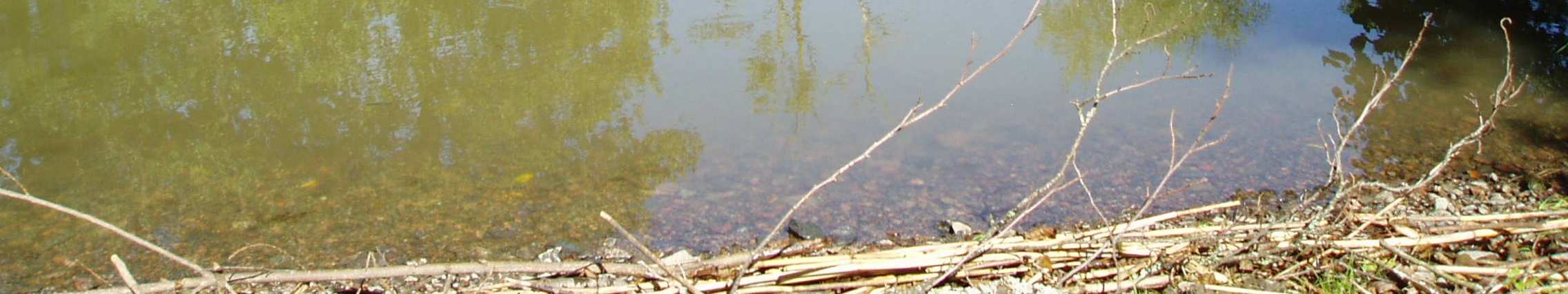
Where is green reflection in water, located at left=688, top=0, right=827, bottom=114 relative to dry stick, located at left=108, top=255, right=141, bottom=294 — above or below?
below

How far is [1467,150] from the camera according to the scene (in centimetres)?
498

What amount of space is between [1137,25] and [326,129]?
15.9ft

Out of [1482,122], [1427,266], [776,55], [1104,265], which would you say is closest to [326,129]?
[776,55]

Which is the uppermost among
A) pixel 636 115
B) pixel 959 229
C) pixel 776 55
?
pixel 776 55

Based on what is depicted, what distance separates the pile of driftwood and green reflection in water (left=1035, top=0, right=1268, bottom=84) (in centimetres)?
289

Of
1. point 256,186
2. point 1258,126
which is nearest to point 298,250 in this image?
point 256,186

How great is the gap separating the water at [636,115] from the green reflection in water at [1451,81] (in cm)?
2

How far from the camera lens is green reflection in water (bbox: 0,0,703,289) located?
4281 millimetres

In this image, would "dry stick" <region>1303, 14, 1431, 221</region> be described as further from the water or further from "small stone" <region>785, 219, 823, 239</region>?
"small stone" <region>785, 219, 823, 239</region>

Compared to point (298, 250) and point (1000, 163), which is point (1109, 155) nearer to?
point (1000, 163)

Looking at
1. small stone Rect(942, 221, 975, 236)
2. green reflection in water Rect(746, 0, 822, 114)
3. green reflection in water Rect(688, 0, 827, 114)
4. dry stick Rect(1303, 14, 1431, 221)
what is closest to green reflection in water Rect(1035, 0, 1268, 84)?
dry stick Rect(1303, 14, 1431, 221)

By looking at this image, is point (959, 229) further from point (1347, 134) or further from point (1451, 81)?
point (1451, 81)

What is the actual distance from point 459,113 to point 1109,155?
10.1 ft

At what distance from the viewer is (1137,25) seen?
7.36 meters
